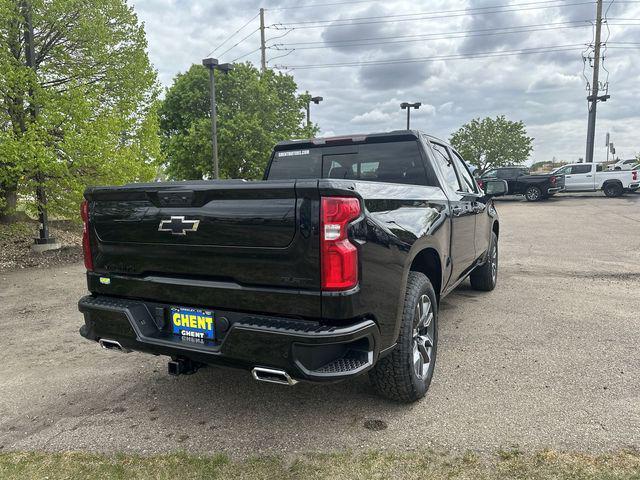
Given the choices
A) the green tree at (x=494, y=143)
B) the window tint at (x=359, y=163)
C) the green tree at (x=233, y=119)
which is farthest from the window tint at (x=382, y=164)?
the green tree at (x=494, y=143)

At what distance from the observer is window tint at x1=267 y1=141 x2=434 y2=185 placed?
4113 mm

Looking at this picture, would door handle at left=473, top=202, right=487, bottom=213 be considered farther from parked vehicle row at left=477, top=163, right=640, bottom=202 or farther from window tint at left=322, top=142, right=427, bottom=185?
parked vehicle row at left=477, top=163, right=640, bottom=202

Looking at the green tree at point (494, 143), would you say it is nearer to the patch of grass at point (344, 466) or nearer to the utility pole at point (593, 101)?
the utility pole at point (593, 101)

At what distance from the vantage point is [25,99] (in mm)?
8789

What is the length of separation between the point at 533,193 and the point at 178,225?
78.1 ft

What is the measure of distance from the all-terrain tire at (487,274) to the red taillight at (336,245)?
4.18 meters

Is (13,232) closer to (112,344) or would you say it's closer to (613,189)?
(112,344)

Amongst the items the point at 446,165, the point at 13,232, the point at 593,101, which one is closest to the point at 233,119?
the point at 13,232

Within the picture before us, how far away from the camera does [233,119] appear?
18688 millimetres

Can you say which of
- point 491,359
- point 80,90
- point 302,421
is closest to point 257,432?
point 302,421

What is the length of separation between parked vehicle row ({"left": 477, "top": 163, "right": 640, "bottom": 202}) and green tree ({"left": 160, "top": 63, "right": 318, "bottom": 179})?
9.87 metres

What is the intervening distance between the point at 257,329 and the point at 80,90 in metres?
8.37

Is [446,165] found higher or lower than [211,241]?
higher

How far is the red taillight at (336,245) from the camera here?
93.4 inches
